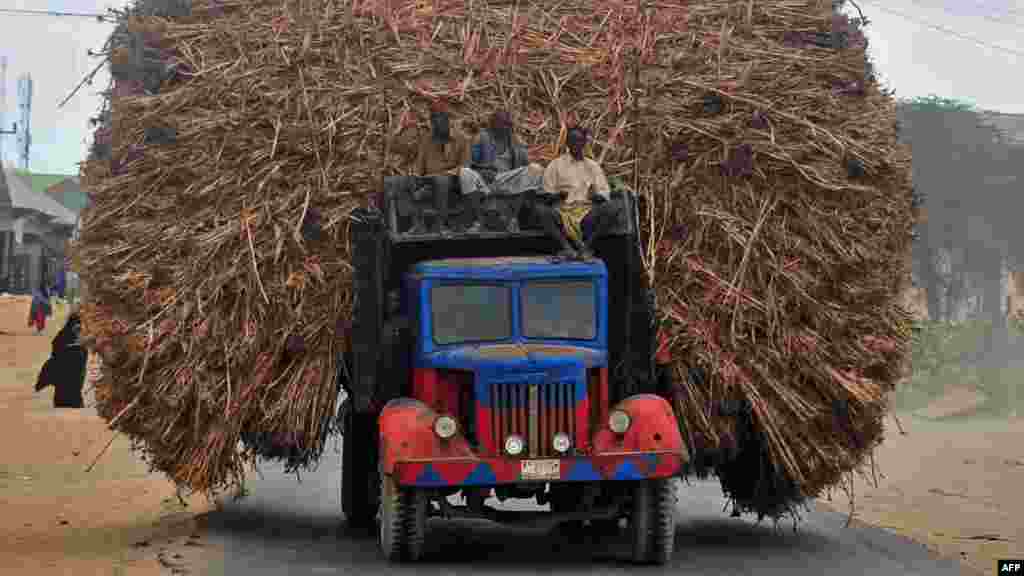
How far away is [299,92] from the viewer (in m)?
14.2

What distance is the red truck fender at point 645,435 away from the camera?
40.1 ft

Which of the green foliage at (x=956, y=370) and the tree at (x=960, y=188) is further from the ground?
the tree at (x=960, y=188)

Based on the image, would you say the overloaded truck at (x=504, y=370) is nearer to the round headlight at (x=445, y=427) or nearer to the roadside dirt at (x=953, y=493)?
the round headlight at (x=445, y=427)

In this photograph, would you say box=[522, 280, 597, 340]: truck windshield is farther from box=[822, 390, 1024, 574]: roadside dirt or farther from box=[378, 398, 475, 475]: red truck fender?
box=[822, 390, 1024, 574]: roadside dirt

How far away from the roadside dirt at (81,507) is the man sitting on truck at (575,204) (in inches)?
137

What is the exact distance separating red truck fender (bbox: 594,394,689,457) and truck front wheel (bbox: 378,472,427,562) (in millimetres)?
1276

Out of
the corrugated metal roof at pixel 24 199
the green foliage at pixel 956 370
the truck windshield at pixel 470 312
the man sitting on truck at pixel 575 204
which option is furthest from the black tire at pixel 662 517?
the corrugated metal roof at pixel 24 199

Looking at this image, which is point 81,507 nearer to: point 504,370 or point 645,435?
point 504,370

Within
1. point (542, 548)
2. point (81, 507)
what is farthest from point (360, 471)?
point (81, 507)

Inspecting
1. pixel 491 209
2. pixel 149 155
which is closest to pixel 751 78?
pixel 491 209

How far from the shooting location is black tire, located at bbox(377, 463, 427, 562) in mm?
12289

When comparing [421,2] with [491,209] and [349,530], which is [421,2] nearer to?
[491,209]

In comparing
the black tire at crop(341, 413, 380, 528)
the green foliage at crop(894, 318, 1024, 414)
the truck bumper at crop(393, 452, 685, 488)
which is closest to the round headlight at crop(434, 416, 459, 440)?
the truck bumper at crop(393, 452, 685, 488)

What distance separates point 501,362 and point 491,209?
146 centimetres
